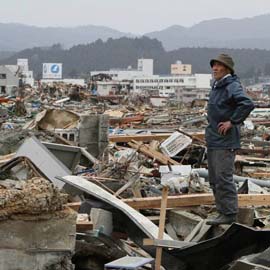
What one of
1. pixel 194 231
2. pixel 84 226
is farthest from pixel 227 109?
pixel 84 226

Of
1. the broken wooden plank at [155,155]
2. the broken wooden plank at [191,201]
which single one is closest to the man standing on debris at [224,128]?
the broken wooden plank at [191,201]

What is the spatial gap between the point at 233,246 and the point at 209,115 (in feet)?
4.22

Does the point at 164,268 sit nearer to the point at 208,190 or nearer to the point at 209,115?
the point at 209,115

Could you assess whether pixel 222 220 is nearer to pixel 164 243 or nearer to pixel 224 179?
pixel 224 179

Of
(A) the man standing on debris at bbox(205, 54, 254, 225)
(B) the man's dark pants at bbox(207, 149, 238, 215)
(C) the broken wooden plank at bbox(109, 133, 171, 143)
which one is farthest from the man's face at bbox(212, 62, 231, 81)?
(C) the broken wooden plank at bbox(109, 133, 171, 143)

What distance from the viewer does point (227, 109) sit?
19.4 ft

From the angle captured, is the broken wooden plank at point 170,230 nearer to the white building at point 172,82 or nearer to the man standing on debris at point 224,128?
the man standing on debris at point 224,128

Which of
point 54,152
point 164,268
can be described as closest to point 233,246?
point 164,268

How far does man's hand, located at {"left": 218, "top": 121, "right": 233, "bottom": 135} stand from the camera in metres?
5.80

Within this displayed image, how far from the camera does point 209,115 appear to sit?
19.9 ft

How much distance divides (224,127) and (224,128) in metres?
0.01

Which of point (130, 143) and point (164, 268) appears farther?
point (130, 143)

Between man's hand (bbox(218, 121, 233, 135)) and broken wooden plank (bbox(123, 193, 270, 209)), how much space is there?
1.31m

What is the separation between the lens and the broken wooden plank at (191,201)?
6832 mm
